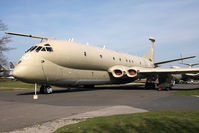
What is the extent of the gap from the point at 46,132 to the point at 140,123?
233cm

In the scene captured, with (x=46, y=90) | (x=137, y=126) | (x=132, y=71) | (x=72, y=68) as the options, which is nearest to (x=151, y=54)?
(x=132, y=71)

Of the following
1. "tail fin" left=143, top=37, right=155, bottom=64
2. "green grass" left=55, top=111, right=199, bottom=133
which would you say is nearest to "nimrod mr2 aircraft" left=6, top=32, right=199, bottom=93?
"green grass" left=55, top=111, right=199, bottom=133

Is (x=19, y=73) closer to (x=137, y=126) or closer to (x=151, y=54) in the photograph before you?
(x=137, y=126)

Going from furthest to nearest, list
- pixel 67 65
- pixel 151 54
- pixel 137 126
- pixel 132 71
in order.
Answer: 1. pixel 151 54
2. pixel 132 71
3. pixel 67 65
4. pixel 137 126

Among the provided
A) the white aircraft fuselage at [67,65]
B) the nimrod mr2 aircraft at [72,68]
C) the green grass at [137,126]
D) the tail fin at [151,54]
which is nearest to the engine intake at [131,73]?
the nimrod mr2 aircraft at [72,68]

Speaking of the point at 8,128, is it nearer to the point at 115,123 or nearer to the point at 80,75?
the point at 115,123

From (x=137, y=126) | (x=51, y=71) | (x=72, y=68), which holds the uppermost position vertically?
(x=72, y=68)

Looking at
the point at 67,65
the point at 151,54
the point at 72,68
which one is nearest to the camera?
the point at 67,65

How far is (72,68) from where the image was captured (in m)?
17.2

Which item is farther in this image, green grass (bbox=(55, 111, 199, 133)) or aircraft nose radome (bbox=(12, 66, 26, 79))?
aircraft nose radome (bbox=(12, 66, 26, 79))

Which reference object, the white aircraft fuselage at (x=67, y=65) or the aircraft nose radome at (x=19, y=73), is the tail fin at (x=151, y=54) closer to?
the white aircraft fuselage at (x=67, y=65)

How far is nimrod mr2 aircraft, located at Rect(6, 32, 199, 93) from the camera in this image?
1463cm

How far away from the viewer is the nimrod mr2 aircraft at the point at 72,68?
48.0ft

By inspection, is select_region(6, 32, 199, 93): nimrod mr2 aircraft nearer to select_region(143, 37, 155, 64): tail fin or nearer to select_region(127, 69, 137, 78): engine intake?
select_region(127, 69, 137, 78): engine intake
